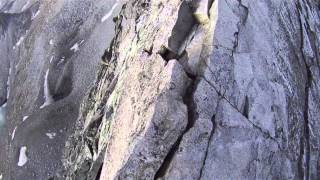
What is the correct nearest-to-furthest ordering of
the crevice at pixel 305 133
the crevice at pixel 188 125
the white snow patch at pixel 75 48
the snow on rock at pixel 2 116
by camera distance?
the crevice at pixel 188 125 < the crevice at pixel 305 133 < the white snow patch at pixel 75 48 < the snow on rock at pixel 2 116

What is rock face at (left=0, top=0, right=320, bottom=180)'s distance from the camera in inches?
162

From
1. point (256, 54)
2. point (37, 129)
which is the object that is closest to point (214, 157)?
point (256, 54)

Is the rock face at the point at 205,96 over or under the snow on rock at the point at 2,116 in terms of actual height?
over

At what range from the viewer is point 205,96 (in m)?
4.24

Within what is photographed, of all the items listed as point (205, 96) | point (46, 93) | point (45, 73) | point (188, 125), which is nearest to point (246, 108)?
point (205, 96)

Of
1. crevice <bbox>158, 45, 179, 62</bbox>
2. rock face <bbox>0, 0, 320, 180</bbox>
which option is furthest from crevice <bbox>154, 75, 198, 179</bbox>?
crevice <bbox>158, 45, 179, 62</bbox>

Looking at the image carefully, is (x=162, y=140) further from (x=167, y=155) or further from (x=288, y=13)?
(x=288, y=13)

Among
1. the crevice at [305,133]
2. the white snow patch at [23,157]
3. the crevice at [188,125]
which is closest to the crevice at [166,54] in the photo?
the crevice at [188,125]

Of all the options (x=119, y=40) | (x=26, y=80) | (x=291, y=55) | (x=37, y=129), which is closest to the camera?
(x=291, y=55)

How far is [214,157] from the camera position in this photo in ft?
13.7

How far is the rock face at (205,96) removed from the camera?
412 centimetres

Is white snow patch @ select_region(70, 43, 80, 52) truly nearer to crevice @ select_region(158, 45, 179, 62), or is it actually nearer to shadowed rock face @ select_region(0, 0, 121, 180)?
shadowed rock face @ select_region(0, 0, 121, 180)

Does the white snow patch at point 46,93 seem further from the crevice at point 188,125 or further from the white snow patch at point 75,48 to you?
the crevice at point 188,125

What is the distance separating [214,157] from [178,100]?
572 mm
